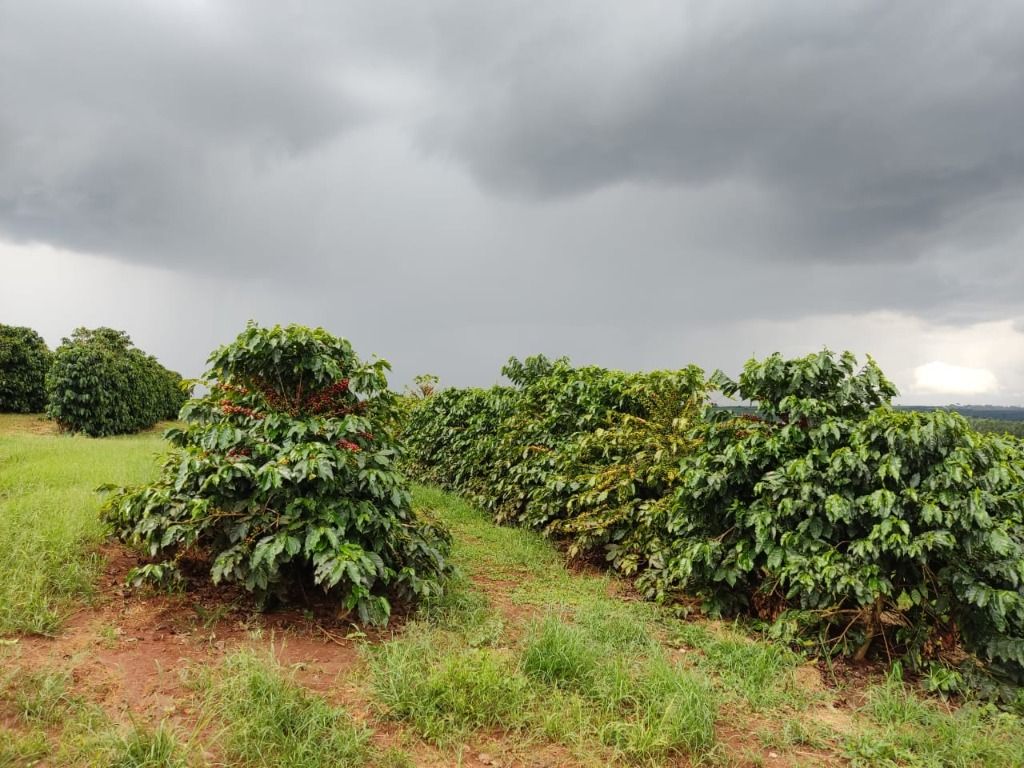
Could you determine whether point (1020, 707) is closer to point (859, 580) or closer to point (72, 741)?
point (859, 580)

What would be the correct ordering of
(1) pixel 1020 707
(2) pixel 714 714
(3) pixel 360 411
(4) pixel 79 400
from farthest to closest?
(4) pixel 79 400
(3) pixel 360 411
(1) pixel 1020 707
(2) pixel 714 714

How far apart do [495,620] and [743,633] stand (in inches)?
69.0

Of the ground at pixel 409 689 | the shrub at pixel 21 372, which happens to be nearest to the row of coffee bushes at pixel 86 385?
the shrub at pixel 21 372

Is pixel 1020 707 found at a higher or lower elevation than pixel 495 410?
lower

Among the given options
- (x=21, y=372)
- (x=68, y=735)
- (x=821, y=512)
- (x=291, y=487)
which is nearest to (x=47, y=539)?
(x=291, y=487)

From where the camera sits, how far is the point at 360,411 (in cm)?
440

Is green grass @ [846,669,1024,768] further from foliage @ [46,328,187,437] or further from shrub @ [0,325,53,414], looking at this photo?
shrub @ [0,325,53,414]

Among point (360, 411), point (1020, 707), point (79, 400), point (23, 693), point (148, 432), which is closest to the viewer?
point (23, 693)

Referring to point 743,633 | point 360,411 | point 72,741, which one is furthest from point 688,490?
point 72,741

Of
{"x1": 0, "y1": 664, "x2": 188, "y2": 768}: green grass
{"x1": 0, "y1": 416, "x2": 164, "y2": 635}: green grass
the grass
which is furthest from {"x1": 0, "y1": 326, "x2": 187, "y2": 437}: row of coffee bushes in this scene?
the grass

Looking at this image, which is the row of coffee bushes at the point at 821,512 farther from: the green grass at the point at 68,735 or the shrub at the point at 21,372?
the shrub at the point at 21,372

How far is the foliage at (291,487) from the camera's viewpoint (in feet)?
11.6

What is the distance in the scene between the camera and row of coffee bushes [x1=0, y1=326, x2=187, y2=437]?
15117 mm

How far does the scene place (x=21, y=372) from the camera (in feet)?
61.8
